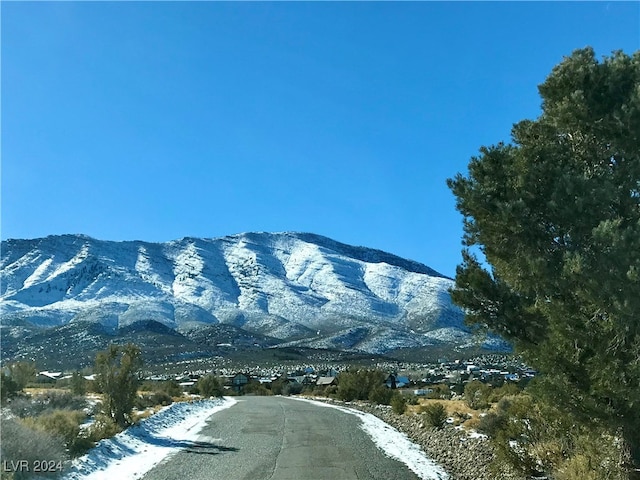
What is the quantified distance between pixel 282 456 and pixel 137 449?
14.0 feet

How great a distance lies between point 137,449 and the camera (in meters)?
16.2

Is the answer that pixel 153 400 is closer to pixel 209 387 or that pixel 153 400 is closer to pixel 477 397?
pixel 209 387

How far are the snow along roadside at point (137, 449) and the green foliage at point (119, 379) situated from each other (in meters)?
0.87

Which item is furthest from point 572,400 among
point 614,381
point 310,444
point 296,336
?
point 296,336

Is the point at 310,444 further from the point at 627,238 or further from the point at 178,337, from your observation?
the point at 178,337

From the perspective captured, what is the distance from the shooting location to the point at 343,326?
578 ft

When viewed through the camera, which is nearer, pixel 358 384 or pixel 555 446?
pixel 555 446

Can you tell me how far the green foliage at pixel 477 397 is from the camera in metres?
30.8

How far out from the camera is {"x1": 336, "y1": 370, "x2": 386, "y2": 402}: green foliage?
48.5m

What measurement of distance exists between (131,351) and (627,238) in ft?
66.1

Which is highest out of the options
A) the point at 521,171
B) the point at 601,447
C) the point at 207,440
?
the point at 521,171

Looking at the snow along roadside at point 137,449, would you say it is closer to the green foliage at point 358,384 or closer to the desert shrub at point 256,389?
the green foliage at point 358,384

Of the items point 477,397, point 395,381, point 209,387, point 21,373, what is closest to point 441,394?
point 477,397

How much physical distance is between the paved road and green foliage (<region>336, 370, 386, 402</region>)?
82.8ft
